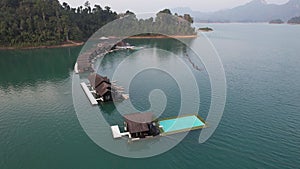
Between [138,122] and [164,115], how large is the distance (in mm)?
3769

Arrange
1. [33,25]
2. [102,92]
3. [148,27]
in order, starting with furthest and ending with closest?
[148,27] → [33,25] → [102,92]

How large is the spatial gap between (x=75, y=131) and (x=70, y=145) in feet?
5.73

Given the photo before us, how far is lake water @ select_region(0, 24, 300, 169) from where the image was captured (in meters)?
13.3

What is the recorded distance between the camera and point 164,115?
60.9ft

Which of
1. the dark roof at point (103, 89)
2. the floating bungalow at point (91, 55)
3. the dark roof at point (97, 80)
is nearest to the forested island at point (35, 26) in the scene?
the floating bungalow at point (91, 55)

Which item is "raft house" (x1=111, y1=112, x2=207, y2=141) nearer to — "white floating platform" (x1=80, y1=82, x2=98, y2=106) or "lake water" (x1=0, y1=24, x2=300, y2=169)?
"lake water" (x1=0, y1=24, x2=300, y2=169)

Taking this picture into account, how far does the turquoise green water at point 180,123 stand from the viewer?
1642cm

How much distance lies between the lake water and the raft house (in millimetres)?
1016

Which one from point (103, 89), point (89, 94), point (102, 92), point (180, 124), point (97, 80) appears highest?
point (97, 80)

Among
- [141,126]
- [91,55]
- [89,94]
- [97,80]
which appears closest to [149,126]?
[141,126]

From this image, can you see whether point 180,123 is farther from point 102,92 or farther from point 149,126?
point 102,92

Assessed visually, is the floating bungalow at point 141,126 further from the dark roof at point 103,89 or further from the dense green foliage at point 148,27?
the dense green foliage at point 148,27

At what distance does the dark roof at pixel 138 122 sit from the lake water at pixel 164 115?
2.24 m

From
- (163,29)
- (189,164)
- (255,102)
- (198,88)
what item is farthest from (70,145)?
(163,29)
